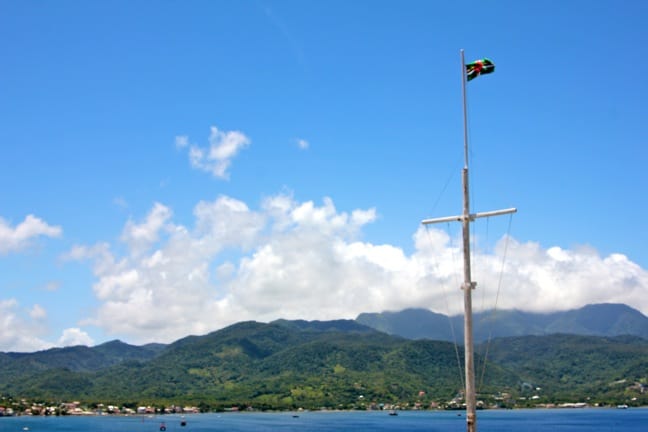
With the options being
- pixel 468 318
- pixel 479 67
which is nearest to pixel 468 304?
pixel 468 318

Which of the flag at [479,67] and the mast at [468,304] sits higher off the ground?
the flag at [479,67]

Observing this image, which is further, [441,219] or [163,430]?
[163,430]

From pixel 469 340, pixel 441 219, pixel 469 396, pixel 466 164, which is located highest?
pixel 466 164

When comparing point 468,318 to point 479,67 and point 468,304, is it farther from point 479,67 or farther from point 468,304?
point 479,67

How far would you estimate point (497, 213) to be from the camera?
50.8 feet

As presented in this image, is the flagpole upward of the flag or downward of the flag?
downward

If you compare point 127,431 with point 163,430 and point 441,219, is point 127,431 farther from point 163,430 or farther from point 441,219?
point 441,219

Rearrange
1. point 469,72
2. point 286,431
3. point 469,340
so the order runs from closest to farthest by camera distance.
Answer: point 469,340 → point 469,72 → point 286,431

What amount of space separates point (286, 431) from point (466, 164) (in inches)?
7241

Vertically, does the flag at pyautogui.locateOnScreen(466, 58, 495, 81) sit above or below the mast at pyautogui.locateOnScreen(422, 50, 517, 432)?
above

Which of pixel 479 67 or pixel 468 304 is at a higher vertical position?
pixel 479 67

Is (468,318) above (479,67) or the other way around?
the other way around

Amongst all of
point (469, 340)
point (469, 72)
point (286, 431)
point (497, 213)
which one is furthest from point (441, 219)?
point (286, 431)

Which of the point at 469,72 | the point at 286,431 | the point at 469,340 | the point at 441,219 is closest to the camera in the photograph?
the point at 469,340
